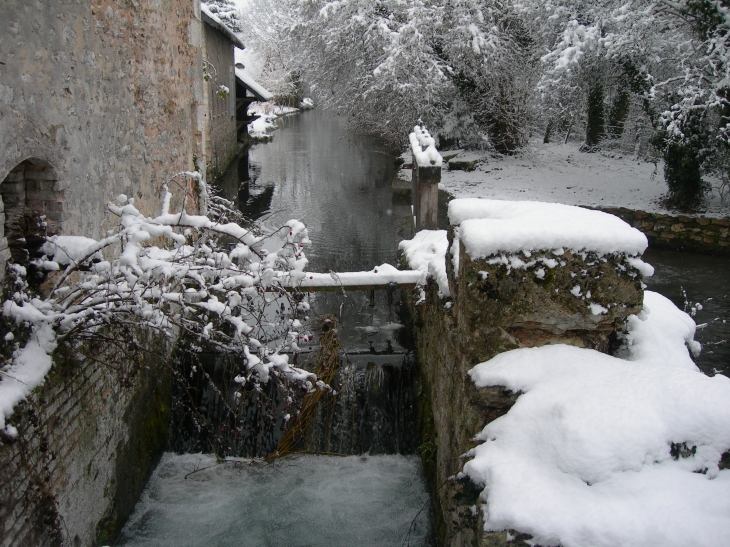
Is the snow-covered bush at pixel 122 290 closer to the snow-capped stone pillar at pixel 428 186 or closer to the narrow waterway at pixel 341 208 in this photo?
the narrow waterway at pixel 341 208

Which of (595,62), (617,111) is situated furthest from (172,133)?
(617,111)

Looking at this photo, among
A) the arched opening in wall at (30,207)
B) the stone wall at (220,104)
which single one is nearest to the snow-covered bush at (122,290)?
the arched opening in wall at (30,207)

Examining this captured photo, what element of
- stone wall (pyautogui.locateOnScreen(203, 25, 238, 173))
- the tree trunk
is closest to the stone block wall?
stone wall (pyautogui.locateOnScreen(203, 25, 238, 173))

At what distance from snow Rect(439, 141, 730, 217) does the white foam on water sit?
8114mm

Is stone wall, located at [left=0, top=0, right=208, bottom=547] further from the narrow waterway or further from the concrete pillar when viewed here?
the concrete pillar

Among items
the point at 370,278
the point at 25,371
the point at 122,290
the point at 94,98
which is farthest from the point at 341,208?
the point at 25,371

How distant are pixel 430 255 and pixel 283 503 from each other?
3.00 metres

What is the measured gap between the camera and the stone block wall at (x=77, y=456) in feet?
9.75

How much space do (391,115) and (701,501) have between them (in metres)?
14.4

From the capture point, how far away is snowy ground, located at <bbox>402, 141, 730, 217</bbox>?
11.7 meters

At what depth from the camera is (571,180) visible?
13766 mm

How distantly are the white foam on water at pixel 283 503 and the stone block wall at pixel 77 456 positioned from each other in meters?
0.24

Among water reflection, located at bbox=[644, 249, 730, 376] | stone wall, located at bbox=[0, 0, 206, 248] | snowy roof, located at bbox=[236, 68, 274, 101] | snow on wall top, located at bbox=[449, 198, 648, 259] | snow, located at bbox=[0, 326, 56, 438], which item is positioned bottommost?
water reflection, located at bbox=[644, 249, 730, 376]

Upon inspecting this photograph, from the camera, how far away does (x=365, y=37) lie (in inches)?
589
